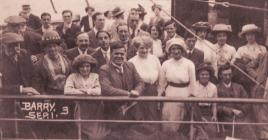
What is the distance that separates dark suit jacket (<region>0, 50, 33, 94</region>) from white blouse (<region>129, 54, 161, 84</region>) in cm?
77

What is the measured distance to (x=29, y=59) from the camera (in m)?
3.57

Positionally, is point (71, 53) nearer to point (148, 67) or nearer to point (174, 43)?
point (148, 67)

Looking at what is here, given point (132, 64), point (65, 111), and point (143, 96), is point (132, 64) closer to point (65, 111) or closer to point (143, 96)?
point (143, 96)

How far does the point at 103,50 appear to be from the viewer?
357cm

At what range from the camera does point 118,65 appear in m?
3.58

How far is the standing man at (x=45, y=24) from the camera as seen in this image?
3.54 m

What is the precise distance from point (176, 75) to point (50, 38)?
98 centimetres

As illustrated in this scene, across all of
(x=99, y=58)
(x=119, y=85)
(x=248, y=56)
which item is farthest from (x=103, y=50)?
(x=248, y=56)

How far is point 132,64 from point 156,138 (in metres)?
0.59

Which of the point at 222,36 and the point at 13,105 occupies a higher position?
the point at 222,36

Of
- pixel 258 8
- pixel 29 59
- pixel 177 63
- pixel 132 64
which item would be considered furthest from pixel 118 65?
pixel 258 8

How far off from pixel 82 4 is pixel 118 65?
1.71 ft

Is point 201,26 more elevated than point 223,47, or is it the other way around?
point 201,26

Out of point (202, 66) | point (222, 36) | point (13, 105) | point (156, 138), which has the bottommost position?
point (156, 138)
